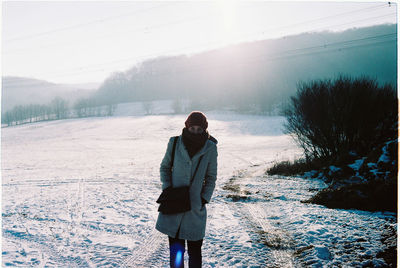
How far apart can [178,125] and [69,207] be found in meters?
49.9

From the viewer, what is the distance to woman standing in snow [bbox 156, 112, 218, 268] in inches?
133

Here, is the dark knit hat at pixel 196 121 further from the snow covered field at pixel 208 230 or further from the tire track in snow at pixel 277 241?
the tire track in snow at pixel 277 241

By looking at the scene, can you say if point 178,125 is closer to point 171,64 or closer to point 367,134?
point 367,134

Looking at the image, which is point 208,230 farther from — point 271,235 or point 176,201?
point 176,201

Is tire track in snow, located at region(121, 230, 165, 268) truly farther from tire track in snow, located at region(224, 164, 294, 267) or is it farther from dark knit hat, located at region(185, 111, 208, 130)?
dark knit hat, located at region(185, 111, 208, 130)

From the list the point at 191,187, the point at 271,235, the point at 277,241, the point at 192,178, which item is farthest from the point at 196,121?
the point at 271,235

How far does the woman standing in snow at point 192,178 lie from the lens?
3.37 meters

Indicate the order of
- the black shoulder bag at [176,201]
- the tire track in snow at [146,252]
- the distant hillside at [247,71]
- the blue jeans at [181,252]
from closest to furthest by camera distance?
the black shoulder bag at [176,201]
the blue jeans at [181,252]
the tire track in snow at [146,252]
the distant hillside at [247,71]

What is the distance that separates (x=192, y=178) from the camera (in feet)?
11.2

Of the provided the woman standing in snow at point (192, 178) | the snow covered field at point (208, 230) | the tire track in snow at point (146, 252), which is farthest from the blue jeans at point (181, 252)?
the tire track in snow at point (146, 252)

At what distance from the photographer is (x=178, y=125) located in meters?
58.3

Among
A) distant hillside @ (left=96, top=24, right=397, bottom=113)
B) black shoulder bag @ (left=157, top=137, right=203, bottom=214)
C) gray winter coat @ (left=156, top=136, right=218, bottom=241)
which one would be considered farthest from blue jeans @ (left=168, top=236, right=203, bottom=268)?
distant hillside @ (left=96, top=24, right=397, bottom=113)

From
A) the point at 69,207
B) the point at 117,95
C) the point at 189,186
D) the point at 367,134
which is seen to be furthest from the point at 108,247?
the point at 117,95

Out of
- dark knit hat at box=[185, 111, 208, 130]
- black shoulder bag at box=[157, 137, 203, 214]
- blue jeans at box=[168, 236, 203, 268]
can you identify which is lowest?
blue jeans at box=[168, 236, 203, 268]
